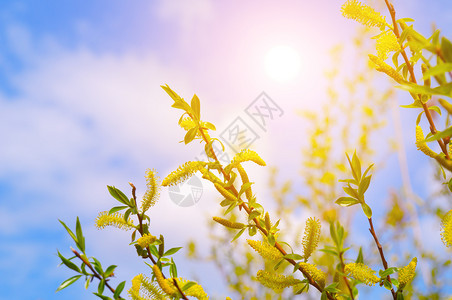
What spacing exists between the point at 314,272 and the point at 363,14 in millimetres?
469

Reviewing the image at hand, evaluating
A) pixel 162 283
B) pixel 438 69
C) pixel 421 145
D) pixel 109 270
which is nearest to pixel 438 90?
pixel 438 69

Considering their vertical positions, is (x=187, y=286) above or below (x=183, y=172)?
below

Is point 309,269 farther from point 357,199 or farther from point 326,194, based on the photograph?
point 326,194

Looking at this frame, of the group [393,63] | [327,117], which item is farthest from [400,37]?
[327,117]

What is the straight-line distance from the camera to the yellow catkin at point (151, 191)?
0.74 m

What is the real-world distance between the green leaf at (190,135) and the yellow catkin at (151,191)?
9 centimetres

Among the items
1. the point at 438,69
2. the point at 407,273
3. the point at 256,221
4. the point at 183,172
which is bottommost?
the point at 407,273

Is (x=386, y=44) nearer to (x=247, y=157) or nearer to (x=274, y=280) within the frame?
(x=247, y=157)

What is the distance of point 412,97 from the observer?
0.75m

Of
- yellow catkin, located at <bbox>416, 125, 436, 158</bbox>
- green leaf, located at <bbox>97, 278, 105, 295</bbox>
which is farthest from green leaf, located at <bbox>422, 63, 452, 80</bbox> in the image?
green leaf, located at <bbox>97, 278, 105, 295</bbox>

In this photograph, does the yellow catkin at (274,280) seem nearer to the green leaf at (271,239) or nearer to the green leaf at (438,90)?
the green leaf at (271,239)

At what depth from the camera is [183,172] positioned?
0.70 meters

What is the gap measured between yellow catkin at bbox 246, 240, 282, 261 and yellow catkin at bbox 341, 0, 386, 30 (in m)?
0.44

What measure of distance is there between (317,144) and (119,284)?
3.13 meters
